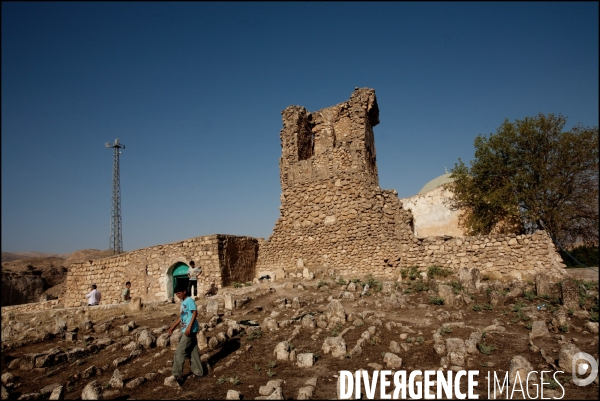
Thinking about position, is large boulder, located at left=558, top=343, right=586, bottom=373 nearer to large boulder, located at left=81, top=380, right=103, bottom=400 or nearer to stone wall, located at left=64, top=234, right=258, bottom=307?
large boulder, located at left=81, top=380, right=103, bottom=400

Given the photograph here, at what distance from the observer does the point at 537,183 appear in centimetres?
1792

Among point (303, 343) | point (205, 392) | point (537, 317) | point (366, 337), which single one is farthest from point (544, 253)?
point (205, 392)

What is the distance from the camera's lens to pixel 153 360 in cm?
679

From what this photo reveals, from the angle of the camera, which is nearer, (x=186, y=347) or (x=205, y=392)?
(x=205, y=392)

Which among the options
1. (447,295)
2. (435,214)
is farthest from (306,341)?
(435,214)

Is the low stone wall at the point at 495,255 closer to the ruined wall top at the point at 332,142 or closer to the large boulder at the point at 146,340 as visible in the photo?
the ruined wall top at the point at 332,142

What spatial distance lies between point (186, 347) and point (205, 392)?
0.82m

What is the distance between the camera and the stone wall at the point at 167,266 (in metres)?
14.8

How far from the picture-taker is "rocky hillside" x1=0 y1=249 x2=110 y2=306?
25.9m

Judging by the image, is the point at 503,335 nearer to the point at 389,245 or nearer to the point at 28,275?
the point at 389,245

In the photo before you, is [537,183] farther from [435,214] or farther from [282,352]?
[282,352]

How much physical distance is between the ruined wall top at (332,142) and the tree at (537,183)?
5.83 metres

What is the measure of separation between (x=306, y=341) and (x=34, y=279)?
28.3 meters

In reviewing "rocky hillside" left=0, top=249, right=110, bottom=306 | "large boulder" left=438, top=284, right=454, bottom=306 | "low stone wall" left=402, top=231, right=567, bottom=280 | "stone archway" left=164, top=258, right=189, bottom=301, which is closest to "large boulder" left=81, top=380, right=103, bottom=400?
"large boulder" left=438, top=284, right=454, bottom=306
